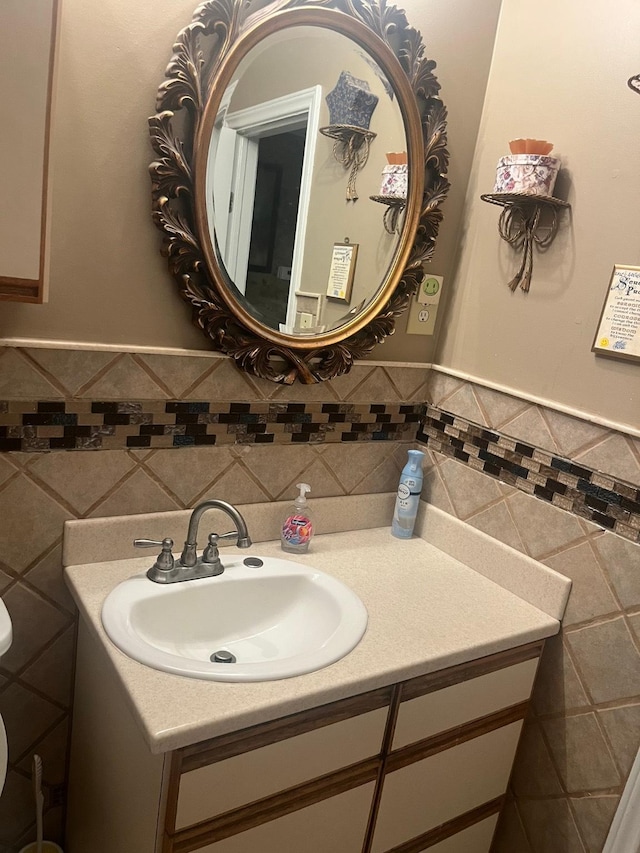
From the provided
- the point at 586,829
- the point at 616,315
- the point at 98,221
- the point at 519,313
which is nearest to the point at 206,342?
the point at 98,221

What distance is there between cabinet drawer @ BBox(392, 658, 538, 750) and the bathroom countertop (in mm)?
81

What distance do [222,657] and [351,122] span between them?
115cm

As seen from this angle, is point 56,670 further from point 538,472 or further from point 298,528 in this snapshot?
point 538,472

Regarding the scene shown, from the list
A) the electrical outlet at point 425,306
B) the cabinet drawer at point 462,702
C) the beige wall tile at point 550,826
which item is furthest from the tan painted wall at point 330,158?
the beige wall tile at point 550,826

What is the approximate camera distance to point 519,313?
1.54 metres

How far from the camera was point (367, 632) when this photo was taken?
1.28 meters

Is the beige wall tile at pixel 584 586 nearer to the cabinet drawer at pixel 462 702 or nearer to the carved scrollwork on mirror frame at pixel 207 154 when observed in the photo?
the cabinet drawer at pixel 462 702

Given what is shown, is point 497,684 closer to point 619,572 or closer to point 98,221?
point 619,572

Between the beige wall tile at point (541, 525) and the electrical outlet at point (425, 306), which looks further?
the electrical outlet at point (425, 306)

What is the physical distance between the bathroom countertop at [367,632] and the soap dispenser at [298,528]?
2 centimetres

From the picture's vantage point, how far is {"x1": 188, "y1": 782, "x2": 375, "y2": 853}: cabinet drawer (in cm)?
113

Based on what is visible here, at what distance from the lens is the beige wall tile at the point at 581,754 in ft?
4.55

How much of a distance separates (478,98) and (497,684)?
53.0 inches

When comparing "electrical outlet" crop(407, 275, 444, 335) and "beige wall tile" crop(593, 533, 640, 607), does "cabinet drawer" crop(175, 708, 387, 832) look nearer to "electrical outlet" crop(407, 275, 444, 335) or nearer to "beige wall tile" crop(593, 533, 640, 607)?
"beige wall tile" crop(593, 533, 640, 607)
